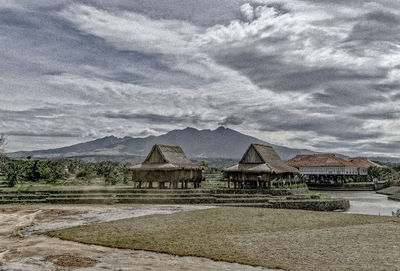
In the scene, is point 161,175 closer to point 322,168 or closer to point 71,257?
point 71,257

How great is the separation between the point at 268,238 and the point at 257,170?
Answer: 22974 mm

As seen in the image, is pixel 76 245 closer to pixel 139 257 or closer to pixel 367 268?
pixel 139 257

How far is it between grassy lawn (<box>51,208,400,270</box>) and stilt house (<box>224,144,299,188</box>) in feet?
55.0

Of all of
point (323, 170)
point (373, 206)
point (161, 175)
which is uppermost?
point (323, 170)

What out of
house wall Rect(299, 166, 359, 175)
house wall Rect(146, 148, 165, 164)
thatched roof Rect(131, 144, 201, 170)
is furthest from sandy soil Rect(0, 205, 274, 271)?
house wall Rect(299, 166, 359, 175)

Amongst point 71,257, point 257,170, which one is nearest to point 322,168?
point 257,170

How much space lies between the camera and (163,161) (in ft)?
120

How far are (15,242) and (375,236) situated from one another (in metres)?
15.5

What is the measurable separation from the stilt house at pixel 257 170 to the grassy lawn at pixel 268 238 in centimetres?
1676

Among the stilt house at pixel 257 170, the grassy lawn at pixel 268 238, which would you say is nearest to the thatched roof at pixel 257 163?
the stilt house at pixel 257 170

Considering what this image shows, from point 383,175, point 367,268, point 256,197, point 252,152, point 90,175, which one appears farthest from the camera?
point 383,175

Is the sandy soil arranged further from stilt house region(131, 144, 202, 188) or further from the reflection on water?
the reflection on water

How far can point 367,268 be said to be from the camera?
10203 mm

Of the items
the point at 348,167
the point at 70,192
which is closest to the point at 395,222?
the point at 70,192
